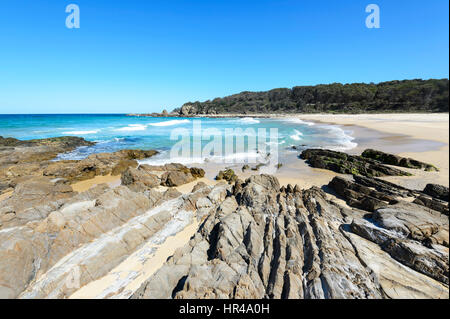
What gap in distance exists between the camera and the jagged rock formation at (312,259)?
3441mm

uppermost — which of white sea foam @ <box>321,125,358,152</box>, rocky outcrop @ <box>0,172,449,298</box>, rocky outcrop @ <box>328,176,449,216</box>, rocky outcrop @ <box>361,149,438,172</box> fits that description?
white sea foam @ <box>321,125,358,152</box>

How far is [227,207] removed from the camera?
22.3ft

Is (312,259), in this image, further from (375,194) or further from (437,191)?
(437,191)

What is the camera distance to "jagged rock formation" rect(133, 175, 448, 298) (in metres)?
3.44

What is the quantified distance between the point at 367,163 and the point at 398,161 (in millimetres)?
1624

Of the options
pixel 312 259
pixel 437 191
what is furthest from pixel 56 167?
pixel 437 191

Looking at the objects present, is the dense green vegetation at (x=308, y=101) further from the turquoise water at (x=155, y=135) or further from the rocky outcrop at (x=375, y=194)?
the rocky outcrop at (x=375, y=194)

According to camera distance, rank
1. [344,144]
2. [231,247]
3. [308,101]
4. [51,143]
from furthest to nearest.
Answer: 1. [308,101]
2. [51,143]
3. [344,144]
4. [231,247]

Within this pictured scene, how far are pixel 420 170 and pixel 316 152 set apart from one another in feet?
21.7

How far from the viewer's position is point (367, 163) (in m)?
11.3

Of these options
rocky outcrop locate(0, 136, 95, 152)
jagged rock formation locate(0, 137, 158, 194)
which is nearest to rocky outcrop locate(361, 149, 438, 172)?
jagged rock formation locate(0, 137, 158, 194)

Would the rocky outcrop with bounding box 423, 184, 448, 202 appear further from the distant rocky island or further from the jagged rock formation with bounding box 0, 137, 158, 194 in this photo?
the distant rocky island

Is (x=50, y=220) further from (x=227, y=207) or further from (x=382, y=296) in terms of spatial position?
(x=382, y=296)
